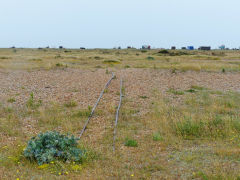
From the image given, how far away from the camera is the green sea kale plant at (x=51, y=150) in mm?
5045

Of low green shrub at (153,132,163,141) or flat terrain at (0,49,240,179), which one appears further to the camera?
low green shrub at (153,132,163,141)

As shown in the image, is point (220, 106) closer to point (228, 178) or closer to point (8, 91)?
point (228, 178)

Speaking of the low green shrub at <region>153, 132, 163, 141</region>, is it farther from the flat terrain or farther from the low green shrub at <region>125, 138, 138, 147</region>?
the low green shrub at <region>125, 138, 138, 147</region>

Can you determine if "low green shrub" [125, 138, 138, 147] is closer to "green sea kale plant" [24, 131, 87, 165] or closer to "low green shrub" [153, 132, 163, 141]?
"low green shrub" [153, 132, 163, 141]

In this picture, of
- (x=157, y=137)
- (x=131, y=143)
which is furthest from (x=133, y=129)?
(x=131, y=143)

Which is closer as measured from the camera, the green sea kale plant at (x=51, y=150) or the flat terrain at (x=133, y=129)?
the flat terrain at (x=133, y=129)

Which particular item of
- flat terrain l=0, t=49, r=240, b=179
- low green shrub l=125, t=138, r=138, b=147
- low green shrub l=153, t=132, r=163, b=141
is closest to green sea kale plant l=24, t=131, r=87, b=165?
flat terrain l=0, t=49, r=240, b=179

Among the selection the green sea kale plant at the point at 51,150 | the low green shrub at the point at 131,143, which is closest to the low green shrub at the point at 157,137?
the low green shrub at the point at 131,143

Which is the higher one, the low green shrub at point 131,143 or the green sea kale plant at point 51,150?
the green sea kale plant at point 51,150

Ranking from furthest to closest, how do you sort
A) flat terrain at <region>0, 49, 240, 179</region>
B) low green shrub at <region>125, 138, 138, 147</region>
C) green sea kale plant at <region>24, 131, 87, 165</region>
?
1. low green shrub at <region>125, 138, 138, 147</region>
2. green sea kale plant at <region>24, 131, 87, 165</region>
3. flat terrain at <region>0, 49, 240, 179</region>

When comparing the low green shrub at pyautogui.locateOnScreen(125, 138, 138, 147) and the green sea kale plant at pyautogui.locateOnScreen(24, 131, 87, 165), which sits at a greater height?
the green sea kale plant at pyautogui.locateOnScreen(24, 131, 87, 165)

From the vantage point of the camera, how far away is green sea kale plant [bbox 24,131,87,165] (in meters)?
5.05

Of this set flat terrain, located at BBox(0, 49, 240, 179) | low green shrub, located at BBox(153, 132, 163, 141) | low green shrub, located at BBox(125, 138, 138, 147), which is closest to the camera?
flat terrain, located at BBox(0, 49, 240, 179)

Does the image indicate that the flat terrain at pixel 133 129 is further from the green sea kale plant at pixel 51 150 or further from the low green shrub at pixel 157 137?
the green sea kale plant at pixel 51 150
